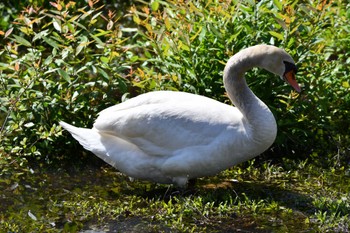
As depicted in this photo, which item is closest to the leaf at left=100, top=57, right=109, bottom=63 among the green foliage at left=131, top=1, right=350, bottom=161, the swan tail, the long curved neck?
the green foliage at left=131, top=1, right=350, bottom=161

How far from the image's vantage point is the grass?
19.6 ft

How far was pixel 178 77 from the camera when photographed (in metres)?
7.13

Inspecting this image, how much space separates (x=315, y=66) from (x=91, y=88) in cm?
201

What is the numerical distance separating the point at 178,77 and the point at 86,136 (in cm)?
95

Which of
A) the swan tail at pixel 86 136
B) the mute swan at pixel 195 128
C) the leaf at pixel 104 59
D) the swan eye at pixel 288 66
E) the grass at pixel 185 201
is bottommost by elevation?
the grass at pixel 185 201

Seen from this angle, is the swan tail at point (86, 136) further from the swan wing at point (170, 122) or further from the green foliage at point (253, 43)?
the green foliage at point (253, 43)

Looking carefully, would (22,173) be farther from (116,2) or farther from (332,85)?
(116,2)

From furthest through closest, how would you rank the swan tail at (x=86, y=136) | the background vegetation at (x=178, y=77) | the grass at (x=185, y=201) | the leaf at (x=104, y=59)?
the leaf at (x=104, y=59), the background vegetation at (x=178, y=77), the swan tail at (x=86, y=136), the grass at (x=185, y=201)

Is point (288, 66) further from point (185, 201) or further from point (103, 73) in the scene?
point (103, 73)

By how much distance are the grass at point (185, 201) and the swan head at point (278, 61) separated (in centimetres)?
90

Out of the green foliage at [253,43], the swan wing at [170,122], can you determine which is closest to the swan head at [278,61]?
the swan wing at [170,122]

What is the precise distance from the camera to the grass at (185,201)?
5984 mm

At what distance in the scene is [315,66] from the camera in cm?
736

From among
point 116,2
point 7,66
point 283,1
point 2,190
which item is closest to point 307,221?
point 283,1
